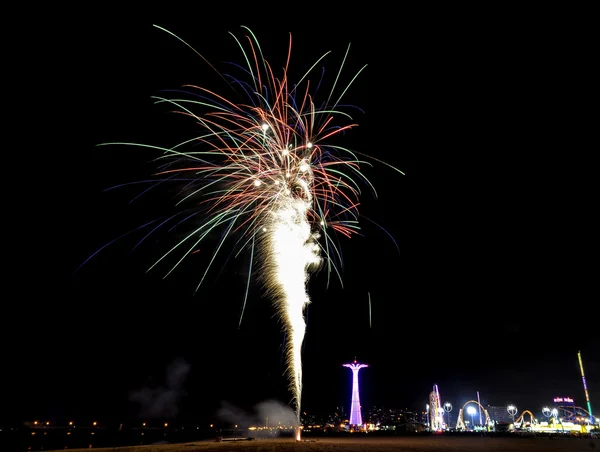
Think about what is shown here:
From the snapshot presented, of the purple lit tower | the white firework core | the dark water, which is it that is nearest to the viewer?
the white firework core

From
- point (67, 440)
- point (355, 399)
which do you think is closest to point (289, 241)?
point (355, 399)

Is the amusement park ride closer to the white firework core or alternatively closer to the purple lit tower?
the purple lit tower

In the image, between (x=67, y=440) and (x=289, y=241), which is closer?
(x=289, y=241)

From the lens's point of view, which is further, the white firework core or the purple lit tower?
the purple lit tower

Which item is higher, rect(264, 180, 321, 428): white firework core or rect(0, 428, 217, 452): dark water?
rect(264, 180, 321, 428): white firework core

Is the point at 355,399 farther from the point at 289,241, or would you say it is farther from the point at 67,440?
the point at 289,241

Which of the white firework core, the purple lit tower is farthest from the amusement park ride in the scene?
the white firework core

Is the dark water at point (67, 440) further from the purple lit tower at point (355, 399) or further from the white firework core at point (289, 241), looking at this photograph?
the white firework core at point (289, 241)

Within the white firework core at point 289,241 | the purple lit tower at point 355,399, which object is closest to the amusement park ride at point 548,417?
the purple lit tower at point 355,399

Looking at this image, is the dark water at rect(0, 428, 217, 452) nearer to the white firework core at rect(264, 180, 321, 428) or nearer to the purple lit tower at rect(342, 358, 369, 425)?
the purple lit tower at rect(342, 358, 369, 425)

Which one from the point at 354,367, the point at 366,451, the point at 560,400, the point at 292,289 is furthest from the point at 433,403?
the point at 292,289

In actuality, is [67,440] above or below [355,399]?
below

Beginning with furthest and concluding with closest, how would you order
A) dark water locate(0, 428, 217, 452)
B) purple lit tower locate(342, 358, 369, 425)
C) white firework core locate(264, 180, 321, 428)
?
purple lit tower locate(342, 358, 369, 425) → dark water locate(0, 428, 217, 452) → white firework core locate(264, 180, 321, 428)
